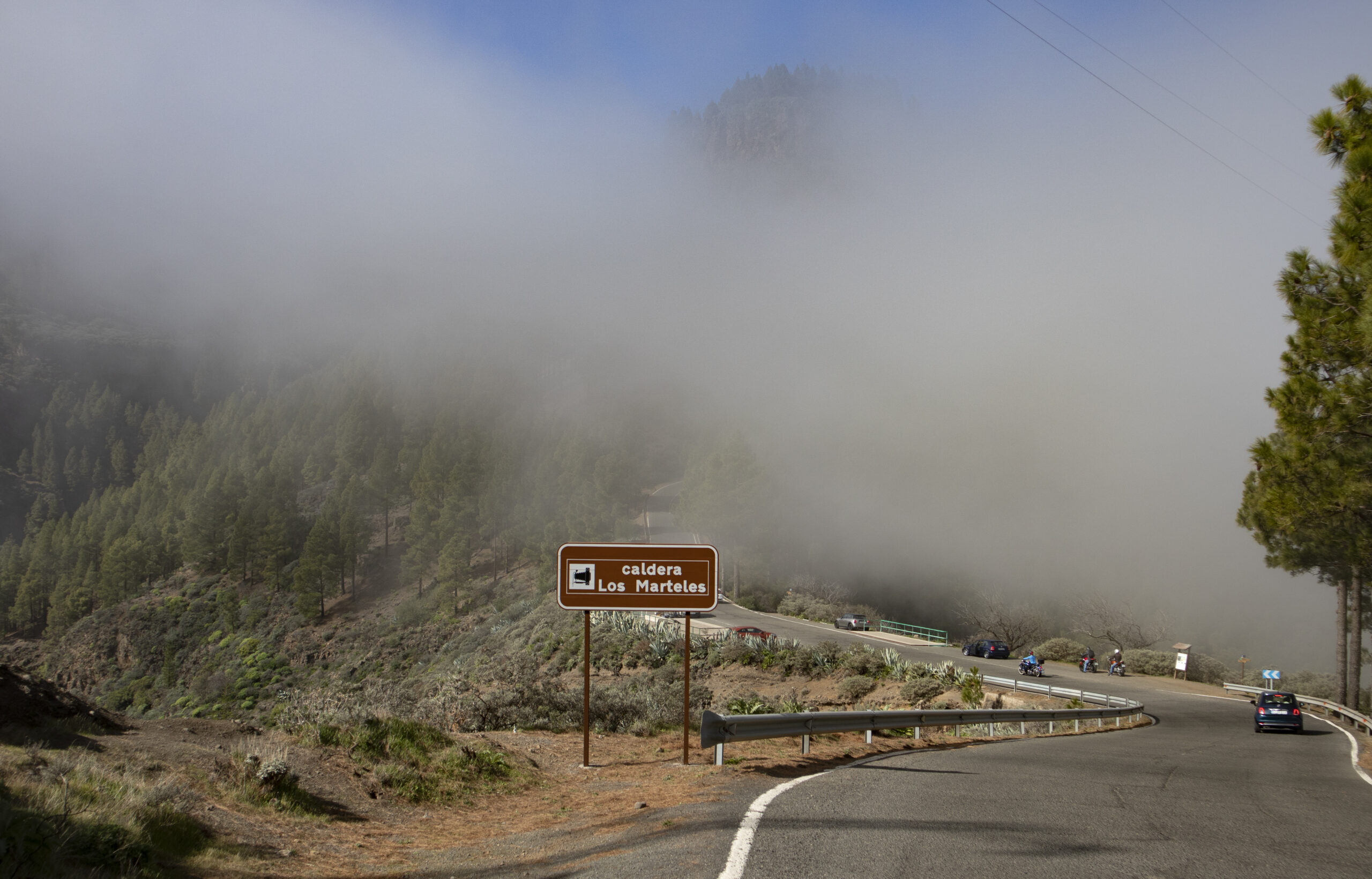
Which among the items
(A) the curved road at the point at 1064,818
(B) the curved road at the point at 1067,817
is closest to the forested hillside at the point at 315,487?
Result: (B) the curved road at the point at 1067,817

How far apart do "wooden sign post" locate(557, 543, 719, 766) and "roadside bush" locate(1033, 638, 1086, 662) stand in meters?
43.2

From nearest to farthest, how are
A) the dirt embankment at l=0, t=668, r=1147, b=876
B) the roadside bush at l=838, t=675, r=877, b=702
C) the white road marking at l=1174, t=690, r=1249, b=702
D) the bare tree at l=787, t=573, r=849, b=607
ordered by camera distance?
the dirt embankment at l=0, t=668, r=1147, b=876 < the roadside bush at l=838, t=675, r=877, b=702 < the white road marking at l=1174, t=690, r=1249, b=702 < the bare tree at l=787, t=573, r=849, b=607

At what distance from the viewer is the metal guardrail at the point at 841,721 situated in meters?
9.02

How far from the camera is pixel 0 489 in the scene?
158 m

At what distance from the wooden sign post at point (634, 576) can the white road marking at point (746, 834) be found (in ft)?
8.85

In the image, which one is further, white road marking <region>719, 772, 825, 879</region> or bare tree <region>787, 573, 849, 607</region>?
bare tree <region>787, 573, 849, 607</region>

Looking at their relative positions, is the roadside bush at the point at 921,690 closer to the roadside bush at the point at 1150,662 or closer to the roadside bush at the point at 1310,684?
the roadside bush at the point at 1310,684

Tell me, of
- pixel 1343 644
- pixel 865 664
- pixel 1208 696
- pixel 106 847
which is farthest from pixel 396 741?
pixel 1343 644

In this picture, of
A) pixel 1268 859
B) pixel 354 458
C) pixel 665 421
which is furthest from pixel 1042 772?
pixel 665 421

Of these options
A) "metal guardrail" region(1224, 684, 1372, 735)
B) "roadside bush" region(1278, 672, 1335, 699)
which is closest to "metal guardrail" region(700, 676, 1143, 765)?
"metal guardrail" region(1224, 684, 1372, 735)

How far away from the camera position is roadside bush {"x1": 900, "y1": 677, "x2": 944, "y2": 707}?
24.4 m

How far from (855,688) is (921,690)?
2895 millimetres

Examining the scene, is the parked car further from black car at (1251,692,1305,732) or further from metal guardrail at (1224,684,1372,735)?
black car at (1251,692,1305,732)

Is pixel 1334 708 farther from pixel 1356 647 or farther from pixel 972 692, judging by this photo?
pixel 972 692
